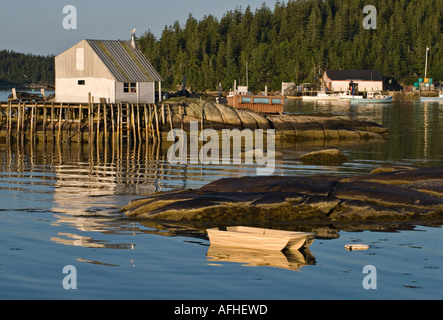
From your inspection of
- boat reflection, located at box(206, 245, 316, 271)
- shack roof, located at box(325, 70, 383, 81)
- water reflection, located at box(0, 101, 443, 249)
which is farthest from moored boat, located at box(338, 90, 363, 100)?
boat reflection, located at box(206, 245, 316, 271)

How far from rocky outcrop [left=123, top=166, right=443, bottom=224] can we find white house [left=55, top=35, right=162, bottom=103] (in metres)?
33.4

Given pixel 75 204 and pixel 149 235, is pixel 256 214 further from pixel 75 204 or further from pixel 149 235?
pixel 75 204

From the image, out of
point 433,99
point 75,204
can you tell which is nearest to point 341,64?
point 433,99

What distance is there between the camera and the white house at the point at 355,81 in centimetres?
17256

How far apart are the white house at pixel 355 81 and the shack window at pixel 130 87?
391 feet

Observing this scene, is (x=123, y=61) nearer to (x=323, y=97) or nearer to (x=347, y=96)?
(x=347, y=96)

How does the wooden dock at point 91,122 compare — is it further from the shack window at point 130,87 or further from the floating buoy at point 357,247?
the floating buoy at point 357,247

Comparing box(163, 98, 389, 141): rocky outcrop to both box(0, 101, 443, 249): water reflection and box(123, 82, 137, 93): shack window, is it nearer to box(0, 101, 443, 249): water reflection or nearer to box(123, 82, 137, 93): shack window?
box(0, 101, 443, 249): water reflection

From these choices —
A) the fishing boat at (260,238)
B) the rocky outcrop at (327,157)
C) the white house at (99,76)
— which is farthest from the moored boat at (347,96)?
the fishing boat at (260,238)

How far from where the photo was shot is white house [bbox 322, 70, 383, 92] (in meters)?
173

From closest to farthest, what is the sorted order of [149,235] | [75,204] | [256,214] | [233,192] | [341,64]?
[149,235], [256,214], [233,192], [75,204], [341,64]

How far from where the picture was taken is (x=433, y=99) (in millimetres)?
159375

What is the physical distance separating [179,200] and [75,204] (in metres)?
4.89

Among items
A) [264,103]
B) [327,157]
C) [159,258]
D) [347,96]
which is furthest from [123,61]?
[347,96]
